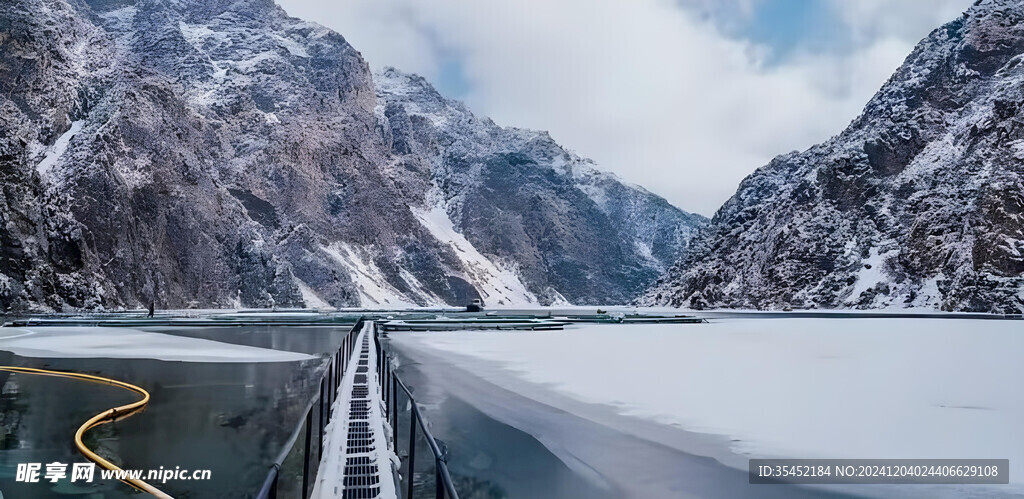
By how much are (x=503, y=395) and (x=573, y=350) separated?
16034 millimetres

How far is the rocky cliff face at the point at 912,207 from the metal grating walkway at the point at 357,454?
105 metres

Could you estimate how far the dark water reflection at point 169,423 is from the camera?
10.2m

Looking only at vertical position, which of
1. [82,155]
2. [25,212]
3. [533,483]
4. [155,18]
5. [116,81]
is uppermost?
[155,18]

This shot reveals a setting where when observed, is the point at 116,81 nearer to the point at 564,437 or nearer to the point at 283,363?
the point at 283,363

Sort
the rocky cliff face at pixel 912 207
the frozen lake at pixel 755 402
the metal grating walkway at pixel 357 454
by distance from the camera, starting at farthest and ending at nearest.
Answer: the rocky cliff face at pixel 912 207, the frozen lake at pixel 755 402, the metal grating walkway at pixel 357 454

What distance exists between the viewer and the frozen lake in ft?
39.1

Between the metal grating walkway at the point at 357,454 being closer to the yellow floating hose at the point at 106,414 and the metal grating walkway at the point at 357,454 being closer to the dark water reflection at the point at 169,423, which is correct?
the dark water reflection at the point at 169,423

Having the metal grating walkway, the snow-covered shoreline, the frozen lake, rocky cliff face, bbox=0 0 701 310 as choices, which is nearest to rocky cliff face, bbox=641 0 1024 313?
rocky cliff face, bbox=0 0 701 310

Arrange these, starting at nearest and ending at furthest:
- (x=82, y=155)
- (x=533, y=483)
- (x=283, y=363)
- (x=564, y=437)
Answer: (x=533, y=483) < (x=564, y=437) < (x=283, y=363) < (x=82, y=155)

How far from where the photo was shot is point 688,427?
14.5 meters

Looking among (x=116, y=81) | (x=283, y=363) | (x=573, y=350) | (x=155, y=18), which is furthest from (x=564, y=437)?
(x=155, y=18)

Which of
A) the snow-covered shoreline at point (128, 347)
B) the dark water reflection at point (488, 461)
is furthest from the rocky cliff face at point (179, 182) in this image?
the dark water reflection at point (488, 461)

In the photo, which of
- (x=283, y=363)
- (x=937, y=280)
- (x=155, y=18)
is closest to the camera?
(x=283, y=363)

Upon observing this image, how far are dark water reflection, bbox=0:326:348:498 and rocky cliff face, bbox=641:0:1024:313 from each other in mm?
104587
